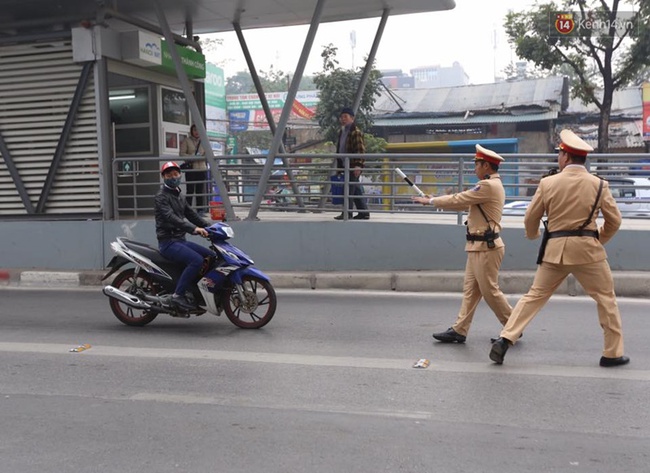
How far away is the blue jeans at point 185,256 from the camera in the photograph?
22.9 feet

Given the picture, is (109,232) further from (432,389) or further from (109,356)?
(432,389)

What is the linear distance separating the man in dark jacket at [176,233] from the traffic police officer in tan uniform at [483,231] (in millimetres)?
2334

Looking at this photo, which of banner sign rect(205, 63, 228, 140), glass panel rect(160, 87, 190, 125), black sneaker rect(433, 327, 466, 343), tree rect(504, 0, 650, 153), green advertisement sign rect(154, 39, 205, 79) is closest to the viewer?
black sneaker rect(433, 327, 466, 343)

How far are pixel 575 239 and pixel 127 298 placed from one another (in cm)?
445

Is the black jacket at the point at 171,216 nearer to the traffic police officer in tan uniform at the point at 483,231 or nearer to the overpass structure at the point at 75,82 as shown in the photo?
the traffic police officer in tan uniform at the point at 483,231

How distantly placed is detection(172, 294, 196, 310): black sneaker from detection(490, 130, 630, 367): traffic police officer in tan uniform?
3.12 meters

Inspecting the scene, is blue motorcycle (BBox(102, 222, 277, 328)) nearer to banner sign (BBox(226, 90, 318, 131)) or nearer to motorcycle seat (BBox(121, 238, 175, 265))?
motorcycle seat (BBox(121, 238, 175, 265))

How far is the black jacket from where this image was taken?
22.9 feet

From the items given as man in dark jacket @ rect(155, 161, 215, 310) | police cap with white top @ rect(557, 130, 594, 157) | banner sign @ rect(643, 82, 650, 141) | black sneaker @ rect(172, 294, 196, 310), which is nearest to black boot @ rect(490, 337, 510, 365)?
police cap with white top @ rect(557, 130, 594, 157)

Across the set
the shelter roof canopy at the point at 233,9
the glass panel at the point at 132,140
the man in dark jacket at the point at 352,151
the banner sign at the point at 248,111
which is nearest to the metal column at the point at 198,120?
the shelter roof canopy at the point at 233,9

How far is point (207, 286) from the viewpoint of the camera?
7031 mm

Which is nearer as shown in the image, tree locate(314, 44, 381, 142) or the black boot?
the black boot

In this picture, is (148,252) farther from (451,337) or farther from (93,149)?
(93,149)
